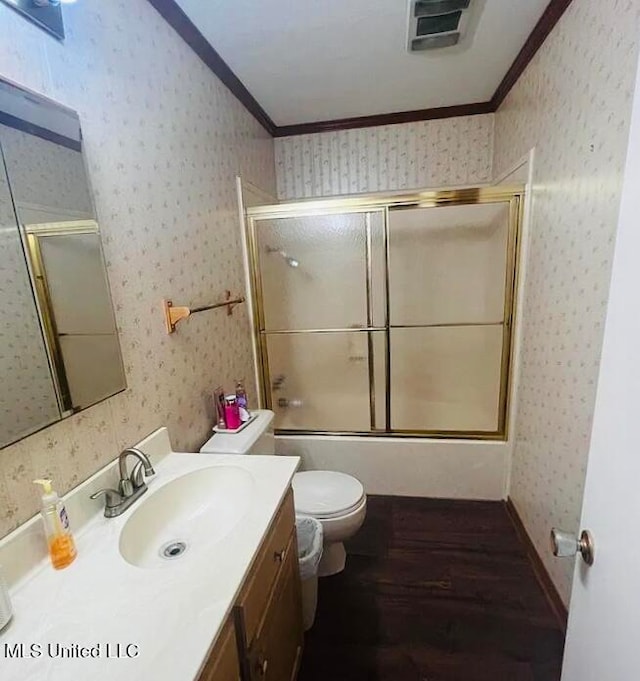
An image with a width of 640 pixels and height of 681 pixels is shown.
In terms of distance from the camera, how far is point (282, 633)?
112 cm

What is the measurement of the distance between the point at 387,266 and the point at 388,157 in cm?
95

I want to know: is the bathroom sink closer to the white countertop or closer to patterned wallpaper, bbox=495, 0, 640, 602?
the white countertop


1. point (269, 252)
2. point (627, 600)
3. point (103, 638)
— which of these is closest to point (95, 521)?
point (103, 638)

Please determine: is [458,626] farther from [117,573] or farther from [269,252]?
[269,252]

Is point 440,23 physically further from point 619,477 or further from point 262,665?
point 262,665

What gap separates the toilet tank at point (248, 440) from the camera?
60.5 inches

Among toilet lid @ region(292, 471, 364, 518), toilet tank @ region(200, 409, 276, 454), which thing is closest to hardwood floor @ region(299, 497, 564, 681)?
toilet lid @ region(292, 471, 364, 518)

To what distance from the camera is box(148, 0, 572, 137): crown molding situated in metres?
1.47

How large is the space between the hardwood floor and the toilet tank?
Answer: 28.6 inches

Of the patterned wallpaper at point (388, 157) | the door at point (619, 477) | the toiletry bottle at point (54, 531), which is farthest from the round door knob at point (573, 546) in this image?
the patterned wallpaper at point (388, 157)

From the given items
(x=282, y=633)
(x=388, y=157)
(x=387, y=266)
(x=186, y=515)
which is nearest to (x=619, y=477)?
(x=282, y=633)

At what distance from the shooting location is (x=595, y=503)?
67 centimetres

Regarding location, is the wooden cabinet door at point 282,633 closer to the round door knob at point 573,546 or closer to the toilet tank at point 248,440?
the toilet tank at point 248,440

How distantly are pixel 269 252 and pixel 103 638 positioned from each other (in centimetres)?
208
